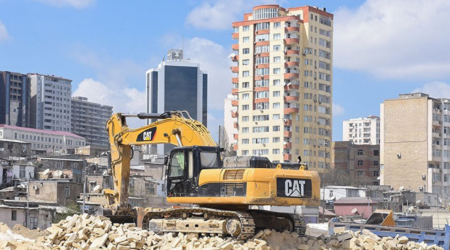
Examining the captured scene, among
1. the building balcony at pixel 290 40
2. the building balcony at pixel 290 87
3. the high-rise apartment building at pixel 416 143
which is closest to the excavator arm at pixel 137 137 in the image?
the building balcony at pixel 290 40

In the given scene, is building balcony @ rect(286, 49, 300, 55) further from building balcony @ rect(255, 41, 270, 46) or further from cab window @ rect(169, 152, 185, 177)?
cab window @ rect(169, 152, 185, 177)

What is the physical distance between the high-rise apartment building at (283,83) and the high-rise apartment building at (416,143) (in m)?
8.06

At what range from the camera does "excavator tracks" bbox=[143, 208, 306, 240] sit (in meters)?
20.8

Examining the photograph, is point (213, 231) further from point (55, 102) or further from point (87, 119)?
point (87, 119)

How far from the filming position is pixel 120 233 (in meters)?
21.0

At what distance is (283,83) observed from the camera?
93625mm

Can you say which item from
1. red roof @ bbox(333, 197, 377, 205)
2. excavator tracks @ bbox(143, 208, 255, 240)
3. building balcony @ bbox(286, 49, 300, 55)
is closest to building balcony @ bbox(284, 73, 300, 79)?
building balcony @ bbox(286, 49, 300, 55)

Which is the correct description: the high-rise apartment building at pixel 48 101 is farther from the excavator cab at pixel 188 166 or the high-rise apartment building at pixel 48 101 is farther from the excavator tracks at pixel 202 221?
the excavator cab at pixel 188 166

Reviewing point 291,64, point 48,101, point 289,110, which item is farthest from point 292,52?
point 48,101

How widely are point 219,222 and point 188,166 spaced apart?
6.54 feet

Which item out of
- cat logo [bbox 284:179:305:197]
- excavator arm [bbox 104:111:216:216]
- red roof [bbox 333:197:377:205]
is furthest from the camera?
red roof [bbox 333:197:377:205]

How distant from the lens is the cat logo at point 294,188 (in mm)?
21203

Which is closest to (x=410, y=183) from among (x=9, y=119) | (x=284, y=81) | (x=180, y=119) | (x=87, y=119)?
(x=284, y=81)

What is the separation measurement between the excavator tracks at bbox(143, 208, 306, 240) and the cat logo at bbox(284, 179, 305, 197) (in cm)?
122
